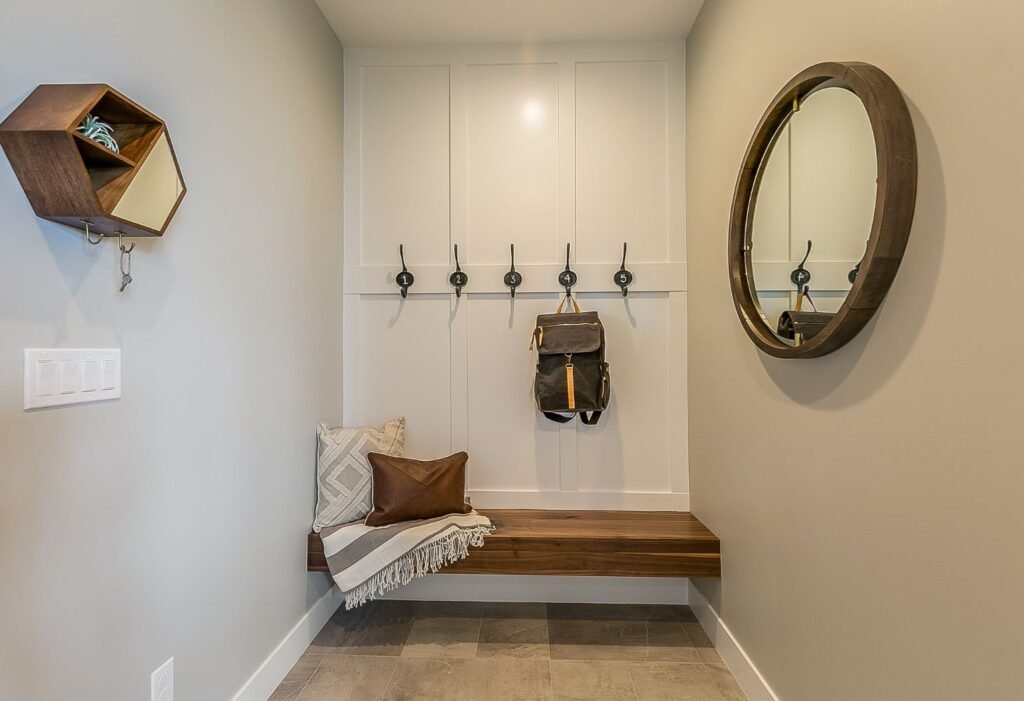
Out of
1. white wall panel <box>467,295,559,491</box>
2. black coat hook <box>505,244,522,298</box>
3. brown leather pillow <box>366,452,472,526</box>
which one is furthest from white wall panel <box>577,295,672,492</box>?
brown leather pillow <box>366,452,472,526</box>

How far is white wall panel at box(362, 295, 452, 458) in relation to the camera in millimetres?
2557

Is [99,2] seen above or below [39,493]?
above

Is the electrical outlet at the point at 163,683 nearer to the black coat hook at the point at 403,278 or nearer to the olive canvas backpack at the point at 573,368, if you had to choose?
the olive canvas backpack at the point at 573,368

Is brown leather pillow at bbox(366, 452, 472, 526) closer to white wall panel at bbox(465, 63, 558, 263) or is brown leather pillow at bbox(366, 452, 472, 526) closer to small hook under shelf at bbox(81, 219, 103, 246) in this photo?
white wall panel at bbox(465, 63, 558, 263)

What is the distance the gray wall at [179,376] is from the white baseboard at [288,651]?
48 mm

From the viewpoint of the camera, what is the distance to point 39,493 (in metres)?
0.99

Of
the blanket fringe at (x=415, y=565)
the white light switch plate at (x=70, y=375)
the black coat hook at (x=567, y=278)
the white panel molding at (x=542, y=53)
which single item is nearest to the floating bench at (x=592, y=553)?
the blanket fringe at (x=415, y=565)

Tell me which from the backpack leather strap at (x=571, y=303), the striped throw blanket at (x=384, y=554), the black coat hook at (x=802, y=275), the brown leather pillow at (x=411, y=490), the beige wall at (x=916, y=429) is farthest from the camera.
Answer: the backpack leather strap at (x=571, y=303)

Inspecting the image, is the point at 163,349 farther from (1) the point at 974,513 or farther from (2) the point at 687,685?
(2) the point at 687,685

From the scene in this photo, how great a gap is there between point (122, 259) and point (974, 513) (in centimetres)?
167

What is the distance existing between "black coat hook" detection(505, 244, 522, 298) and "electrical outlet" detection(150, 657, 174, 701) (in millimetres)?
1768

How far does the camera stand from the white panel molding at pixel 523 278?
8.21ft

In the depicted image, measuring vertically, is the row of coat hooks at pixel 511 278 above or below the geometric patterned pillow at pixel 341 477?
above

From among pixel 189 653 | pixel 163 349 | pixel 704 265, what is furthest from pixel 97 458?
pixel 704 265
